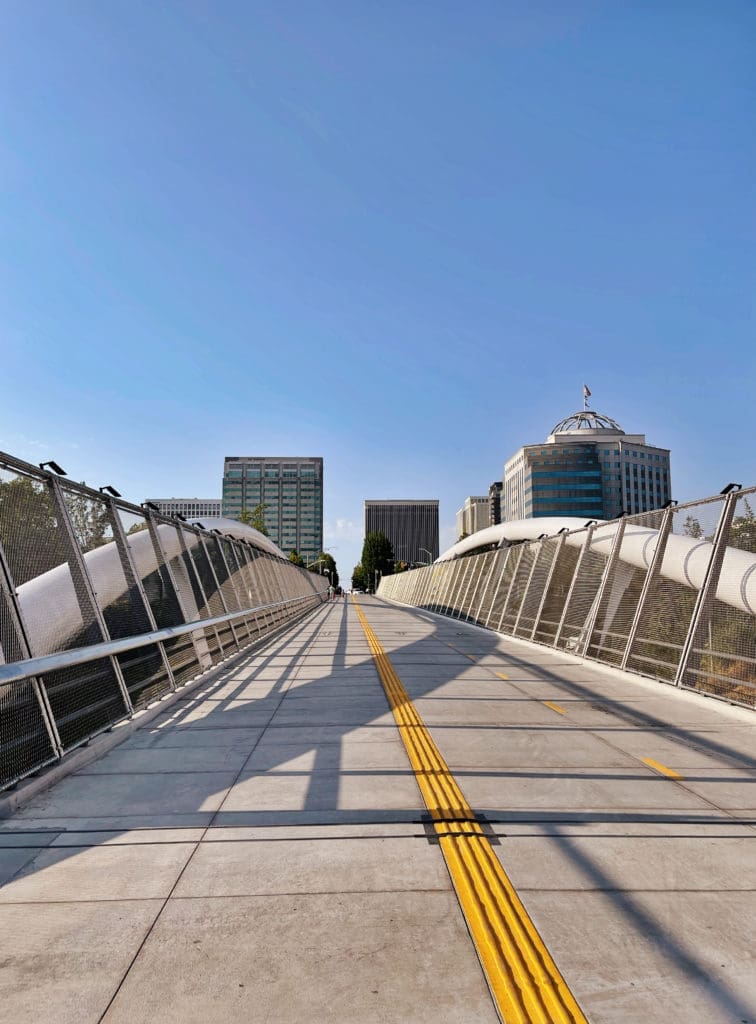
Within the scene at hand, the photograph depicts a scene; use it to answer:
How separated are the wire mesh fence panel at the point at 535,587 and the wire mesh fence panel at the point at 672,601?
6.09 m

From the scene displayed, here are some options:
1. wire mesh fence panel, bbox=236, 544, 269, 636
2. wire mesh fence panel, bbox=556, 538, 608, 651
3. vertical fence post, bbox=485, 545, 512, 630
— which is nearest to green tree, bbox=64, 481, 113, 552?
wire mesh fence panel, bbox=556, 538, 608, 651

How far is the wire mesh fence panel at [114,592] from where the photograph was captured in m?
7.93

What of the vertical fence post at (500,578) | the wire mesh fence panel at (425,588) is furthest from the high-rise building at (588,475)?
the vertical fence post at (500,578)

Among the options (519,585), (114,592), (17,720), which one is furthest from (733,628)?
(519,585)

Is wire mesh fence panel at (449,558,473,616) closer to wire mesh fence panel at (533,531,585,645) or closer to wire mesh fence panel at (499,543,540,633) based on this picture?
wire mesh fence panel at (499,543,540,633)

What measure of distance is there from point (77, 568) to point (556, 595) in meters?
12.4

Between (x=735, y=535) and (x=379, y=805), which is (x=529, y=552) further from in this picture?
(x=379, y=805)

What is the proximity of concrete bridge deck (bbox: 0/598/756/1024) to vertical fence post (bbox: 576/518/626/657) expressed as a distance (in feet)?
20.5

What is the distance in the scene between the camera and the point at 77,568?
7.51 metres

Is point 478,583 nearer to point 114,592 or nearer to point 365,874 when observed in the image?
point 114,592

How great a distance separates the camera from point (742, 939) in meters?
3.07

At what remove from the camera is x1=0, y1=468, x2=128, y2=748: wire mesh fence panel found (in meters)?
6.06

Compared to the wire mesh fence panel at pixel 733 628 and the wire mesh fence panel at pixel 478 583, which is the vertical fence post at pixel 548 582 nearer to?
the wire mesh fence panel at pixel 733 628

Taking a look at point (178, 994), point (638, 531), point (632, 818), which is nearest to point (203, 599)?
point (638, 531)
